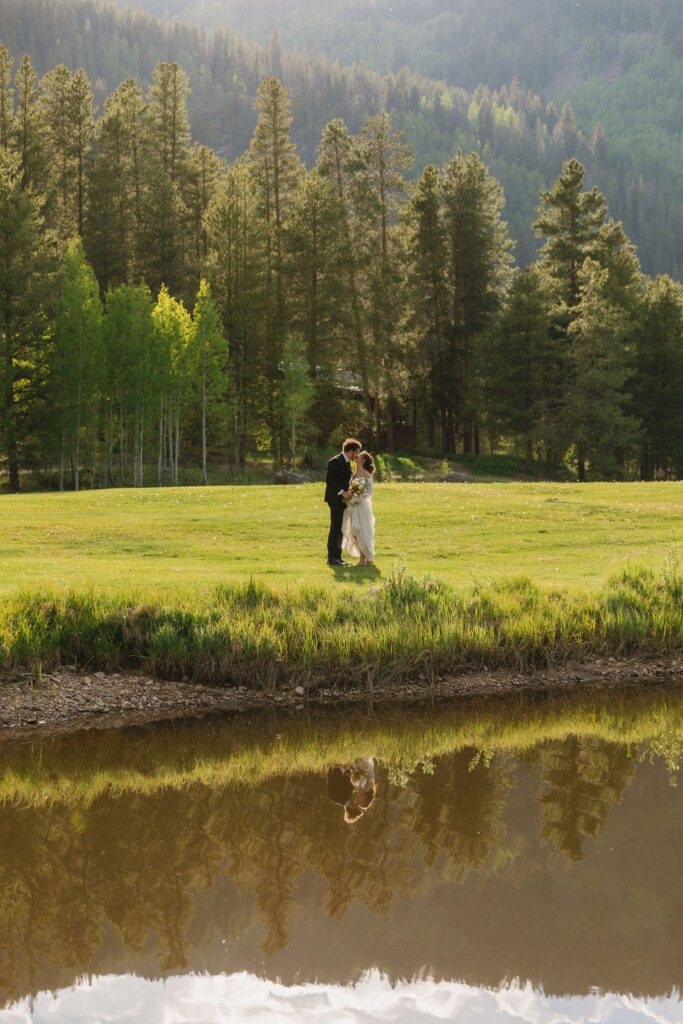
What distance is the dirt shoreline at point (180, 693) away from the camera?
13109 mm

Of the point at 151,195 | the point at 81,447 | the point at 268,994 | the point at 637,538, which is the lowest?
the point at 268,994

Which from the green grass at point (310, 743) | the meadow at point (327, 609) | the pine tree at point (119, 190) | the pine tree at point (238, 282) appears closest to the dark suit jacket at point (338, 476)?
the meadow at point (327, 609)

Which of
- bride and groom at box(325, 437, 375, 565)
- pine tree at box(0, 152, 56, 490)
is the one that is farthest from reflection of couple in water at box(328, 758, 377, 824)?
pine tree at box(0, 152, 56, 490)

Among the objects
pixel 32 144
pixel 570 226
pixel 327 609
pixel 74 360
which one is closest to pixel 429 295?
pixel 570 226

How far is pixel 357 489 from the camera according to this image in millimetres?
19016

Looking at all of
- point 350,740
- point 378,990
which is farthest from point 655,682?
point 378,990

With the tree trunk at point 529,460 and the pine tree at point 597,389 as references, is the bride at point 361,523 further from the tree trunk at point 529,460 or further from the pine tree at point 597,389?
the tree trunk at point 529,460

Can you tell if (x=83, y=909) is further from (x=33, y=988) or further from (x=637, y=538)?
(x=637, y=538)

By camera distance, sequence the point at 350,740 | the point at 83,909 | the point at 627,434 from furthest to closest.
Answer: the point at 627,434 → the point at 350,740 → the point at 83,909

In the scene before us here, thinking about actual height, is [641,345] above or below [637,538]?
above

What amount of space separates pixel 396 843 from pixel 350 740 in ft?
11.5

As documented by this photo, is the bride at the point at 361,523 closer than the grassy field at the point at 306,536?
No

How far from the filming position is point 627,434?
5825 centimetres

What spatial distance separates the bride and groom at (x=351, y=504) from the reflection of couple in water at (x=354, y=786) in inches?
326
